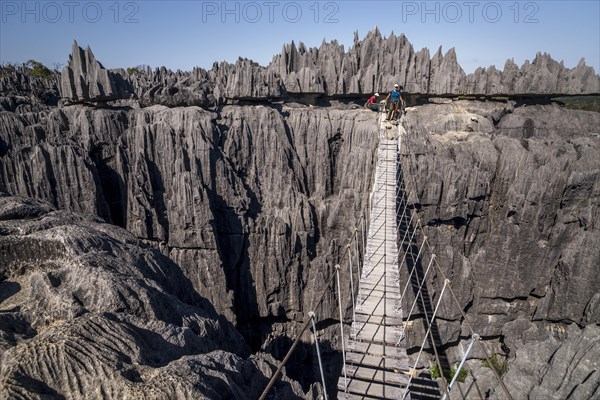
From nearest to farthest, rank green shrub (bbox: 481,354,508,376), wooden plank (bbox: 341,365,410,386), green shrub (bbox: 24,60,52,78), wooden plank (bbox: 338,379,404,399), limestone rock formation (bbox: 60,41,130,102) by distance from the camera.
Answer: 1. wooden plank (bbox: 338,379,404,399)
2. wooden plank (bbox: 341,365,410,386)
3. limestone rock formation (bbox: 60,41,130,102)
4. green shrub (bbox: 481,354,508,376)
5. green shrub (bbox: 24,60,52,78)

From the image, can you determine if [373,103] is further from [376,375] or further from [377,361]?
[376,375]

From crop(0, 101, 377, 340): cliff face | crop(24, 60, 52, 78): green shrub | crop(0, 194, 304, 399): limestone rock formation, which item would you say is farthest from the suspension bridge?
crop(24, 60, 52, 78): green shrub

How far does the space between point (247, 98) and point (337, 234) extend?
733 centimetres

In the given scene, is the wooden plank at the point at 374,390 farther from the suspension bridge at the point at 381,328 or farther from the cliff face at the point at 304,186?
the cliff face at the point at 304,186

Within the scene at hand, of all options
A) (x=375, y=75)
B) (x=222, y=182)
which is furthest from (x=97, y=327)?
(x=375, y=75)

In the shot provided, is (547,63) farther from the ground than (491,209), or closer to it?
farther from the ground

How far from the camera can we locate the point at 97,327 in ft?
13.4

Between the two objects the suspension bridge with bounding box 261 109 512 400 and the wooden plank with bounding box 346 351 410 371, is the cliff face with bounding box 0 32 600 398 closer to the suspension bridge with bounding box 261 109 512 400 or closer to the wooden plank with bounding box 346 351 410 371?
the suspension bridge with bounding box 261 109 512 400

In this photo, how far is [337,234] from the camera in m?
15.8

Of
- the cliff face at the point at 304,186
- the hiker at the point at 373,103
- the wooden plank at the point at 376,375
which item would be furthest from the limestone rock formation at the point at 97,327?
the hiker at the point at 373,103

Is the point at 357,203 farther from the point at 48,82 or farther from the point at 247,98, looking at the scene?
the point at 48,82

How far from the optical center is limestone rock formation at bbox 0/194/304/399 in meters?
3.50

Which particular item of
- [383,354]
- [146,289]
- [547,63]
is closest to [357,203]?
[383,354]

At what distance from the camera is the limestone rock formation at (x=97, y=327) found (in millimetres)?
3496
